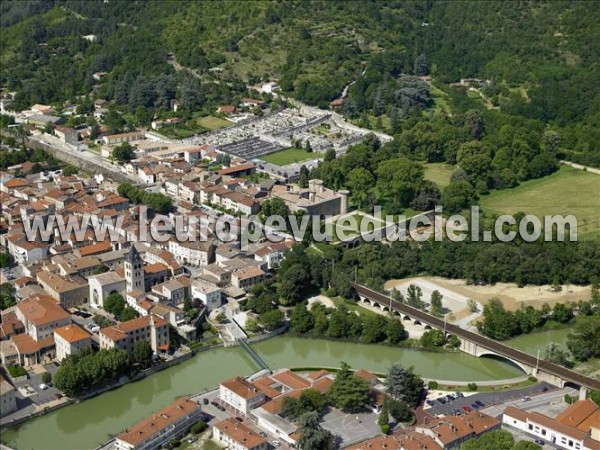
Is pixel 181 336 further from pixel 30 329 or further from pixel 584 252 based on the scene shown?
pixel 584 252

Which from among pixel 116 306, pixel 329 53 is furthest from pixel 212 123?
pixel 116 306

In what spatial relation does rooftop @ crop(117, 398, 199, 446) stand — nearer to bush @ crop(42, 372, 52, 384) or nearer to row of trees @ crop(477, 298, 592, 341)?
bush @ crop(42, 372, 52, 384)

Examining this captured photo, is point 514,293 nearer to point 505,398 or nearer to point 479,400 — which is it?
point 505,398

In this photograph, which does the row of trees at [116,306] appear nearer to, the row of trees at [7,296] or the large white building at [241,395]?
the row of trees at [7,296]

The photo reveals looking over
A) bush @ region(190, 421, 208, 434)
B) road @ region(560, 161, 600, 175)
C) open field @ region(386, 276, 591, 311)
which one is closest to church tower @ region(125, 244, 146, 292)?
bush @ region(190, 421, 208, 434)

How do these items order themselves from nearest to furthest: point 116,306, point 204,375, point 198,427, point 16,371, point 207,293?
point 198,427, point 16,371, point 204,375, point 116,306, point 207,293

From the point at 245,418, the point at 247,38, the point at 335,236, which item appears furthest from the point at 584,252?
the point at 247,38
